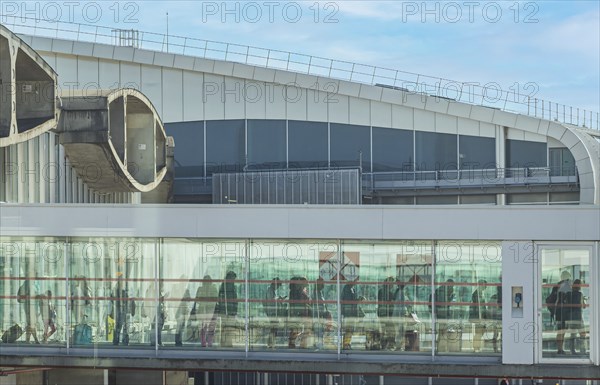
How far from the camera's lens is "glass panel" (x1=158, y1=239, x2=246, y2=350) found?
17344 millimetres

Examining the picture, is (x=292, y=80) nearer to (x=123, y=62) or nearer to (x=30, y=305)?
(x=123, y=62)

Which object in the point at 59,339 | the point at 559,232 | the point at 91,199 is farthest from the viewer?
the point at 91,199

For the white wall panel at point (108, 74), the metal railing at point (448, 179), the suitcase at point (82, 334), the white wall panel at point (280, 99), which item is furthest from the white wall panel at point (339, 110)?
the suitcase at point (82, 334)

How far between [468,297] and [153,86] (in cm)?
2080

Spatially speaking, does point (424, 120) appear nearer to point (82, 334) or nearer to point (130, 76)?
point (130, 76)

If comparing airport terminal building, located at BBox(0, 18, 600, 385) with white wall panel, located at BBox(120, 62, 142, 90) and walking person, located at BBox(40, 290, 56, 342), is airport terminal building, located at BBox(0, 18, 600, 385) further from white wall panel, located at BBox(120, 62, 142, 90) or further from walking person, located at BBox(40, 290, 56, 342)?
white wall panel, located at BBox(120, 62, 142, 90)

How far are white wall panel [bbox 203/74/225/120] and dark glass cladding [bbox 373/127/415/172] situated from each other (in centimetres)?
600

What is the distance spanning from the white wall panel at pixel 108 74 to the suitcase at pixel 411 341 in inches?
829

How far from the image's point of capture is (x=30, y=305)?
17.8 metres

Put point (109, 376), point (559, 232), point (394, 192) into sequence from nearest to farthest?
point (559, 232)
point (109, 376)
point (394, 192)

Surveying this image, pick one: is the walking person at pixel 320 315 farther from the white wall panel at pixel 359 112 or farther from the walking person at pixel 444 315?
the white wall panel at pixel 359 112

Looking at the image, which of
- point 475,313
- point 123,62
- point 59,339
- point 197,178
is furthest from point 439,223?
point 123,62

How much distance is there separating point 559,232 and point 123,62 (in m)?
22.5

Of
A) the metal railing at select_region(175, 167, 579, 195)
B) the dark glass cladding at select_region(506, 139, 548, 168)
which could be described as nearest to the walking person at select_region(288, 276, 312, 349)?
the metal railing at select_region(175, 167, 579, 195)
